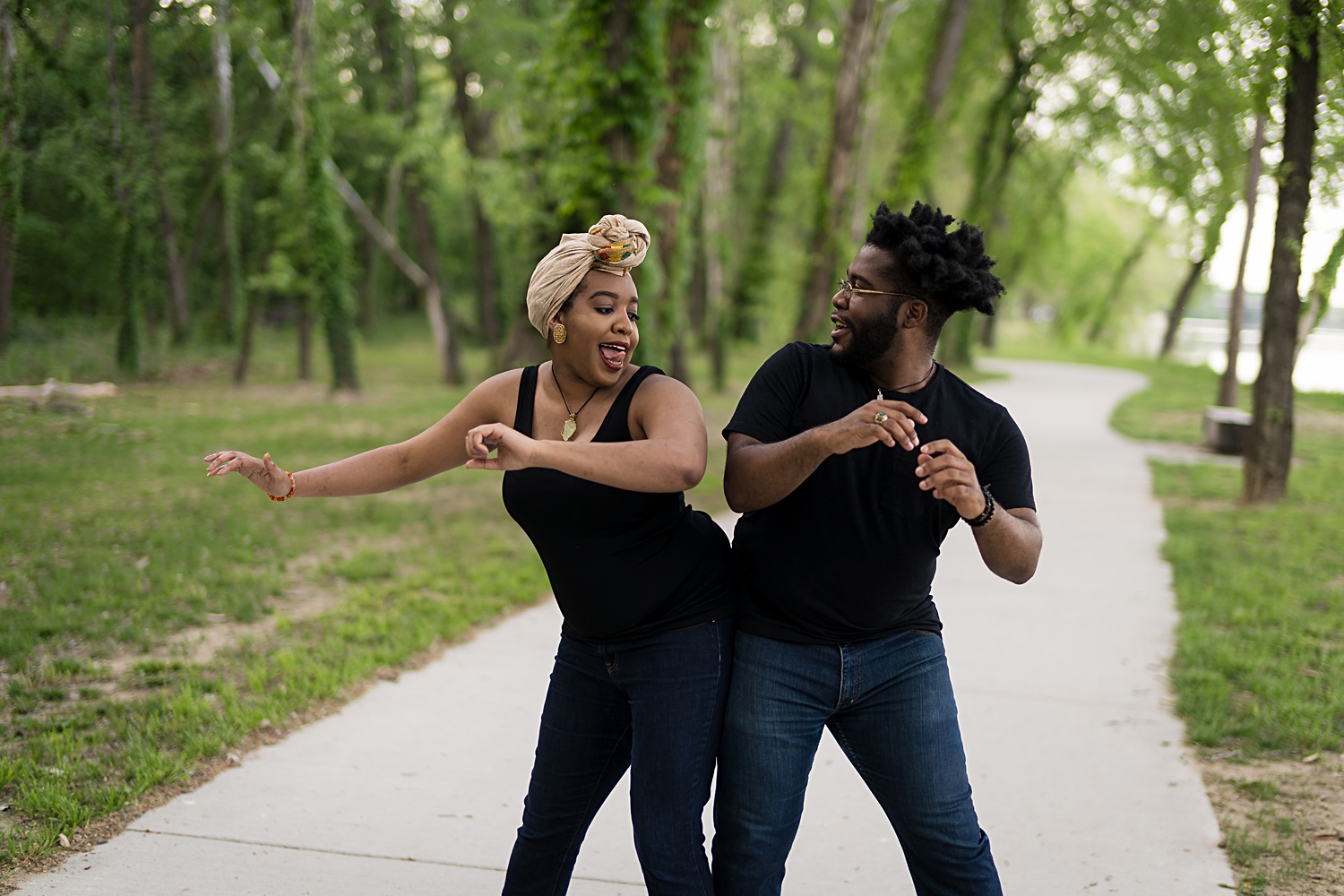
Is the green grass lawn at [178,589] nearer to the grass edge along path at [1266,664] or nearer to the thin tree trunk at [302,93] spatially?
the grass edge along path at [1266,664]

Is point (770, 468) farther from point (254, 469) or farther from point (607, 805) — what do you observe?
point (607, 805)

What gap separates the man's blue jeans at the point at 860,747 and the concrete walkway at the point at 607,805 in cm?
99

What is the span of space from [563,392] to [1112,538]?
22.9 feet

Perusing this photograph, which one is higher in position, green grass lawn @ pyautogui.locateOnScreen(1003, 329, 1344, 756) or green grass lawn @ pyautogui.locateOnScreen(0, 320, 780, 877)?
green grass lawn @ pyautogui.locateOnScreen(1003, 329, 1344, 756)

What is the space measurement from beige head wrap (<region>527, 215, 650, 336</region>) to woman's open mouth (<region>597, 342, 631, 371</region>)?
141 millimetres

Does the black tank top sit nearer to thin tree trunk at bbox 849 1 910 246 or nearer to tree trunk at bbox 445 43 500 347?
thin tree trunk at bbox 849 1 910 246

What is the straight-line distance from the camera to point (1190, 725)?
15.4 feet

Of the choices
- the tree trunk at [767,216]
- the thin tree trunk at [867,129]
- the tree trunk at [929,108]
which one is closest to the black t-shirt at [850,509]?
the thin tree trunk at [867,129]

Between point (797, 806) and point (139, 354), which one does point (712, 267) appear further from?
point (797, 806)

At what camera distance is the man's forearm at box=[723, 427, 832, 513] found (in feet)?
7.59

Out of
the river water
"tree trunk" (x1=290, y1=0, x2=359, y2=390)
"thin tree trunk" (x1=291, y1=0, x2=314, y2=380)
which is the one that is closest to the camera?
"thin tree trunk" (x1=291, y1=0, x2=314, y2=380)

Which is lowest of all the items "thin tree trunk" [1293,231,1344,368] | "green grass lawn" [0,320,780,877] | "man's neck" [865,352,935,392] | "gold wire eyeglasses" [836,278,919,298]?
"green grass lawn" [0,320,780,877]

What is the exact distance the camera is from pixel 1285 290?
8.57 m

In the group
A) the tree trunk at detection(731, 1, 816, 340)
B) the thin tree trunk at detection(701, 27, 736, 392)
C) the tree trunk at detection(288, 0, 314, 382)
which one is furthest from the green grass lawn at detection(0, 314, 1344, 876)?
the tree trunk at detection(731, 1, 816, 340)
